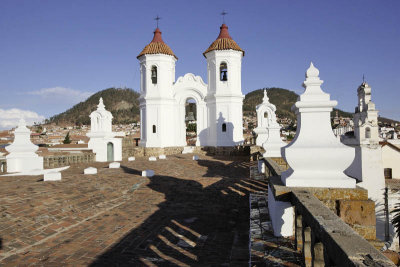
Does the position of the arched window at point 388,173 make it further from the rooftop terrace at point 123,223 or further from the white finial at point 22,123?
the white finial at point 22,123

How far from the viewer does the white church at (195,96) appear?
23266mm

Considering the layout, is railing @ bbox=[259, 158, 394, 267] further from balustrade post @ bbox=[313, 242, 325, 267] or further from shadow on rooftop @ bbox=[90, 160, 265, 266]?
shadow on rooftop @ bbox=[90, 160, 265, 266]

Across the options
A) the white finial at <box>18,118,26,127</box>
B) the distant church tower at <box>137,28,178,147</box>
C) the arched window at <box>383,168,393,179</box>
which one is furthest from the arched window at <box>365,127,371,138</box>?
the white finial at <box>18,118,26,127</box>

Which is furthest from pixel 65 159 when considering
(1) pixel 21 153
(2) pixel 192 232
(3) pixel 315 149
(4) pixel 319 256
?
(4) pixel 319 256

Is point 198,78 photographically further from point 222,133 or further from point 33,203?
point 33,203

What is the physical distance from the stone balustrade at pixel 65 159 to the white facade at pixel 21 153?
2715mm

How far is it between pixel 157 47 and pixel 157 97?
13.8 ft

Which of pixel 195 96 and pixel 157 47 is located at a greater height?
pixel 157 47

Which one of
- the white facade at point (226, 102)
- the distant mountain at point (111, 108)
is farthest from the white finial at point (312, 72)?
the distant mountain at point (111, 108)

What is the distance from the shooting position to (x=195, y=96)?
24.6 metres

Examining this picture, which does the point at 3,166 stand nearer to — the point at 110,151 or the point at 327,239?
the point at 110,151

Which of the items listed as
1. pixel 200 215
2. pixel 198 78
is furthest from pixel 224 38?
pixel 200 215

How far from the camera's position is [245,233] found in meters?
5.04

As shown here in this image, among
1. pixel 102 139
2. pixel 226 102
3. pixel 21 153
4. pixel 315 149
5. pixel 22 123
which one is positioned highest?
pixel 226 102
